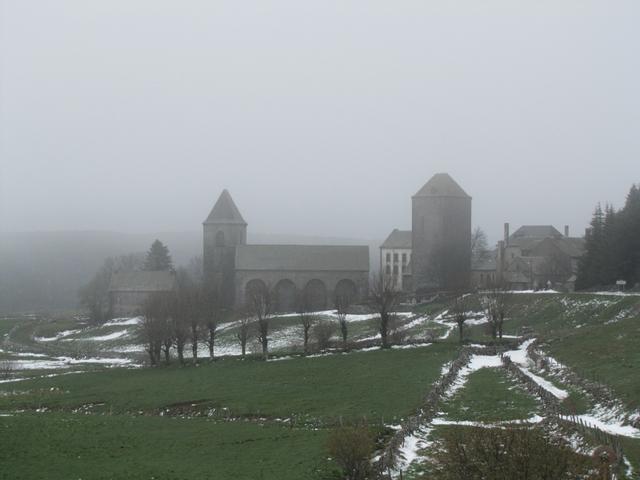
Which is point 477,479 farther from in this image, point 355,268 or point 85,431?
point 355,268

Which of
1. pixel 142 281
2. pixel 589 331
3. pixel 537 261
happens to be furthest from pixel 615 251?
pixel 142 281

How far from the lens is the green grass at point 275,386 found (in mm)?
26906

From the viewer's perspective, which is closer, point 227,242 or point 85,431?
point 85,431

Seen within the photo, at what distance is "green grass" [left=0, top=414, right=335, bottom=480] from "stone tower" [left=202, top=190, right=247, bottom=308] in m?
61.2

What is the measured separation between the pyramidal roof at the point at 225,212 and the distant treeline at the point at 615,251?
42842 mm

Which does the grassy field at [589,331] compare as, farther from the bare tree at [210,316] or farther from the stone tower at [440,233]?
the stone tower at [440,233]

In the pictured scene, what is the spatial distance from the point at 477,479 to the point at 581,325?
117 ft

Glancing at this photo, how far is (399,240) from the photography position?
104 metres

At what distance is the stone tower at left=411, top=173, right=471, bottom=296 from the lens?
80.8 metres

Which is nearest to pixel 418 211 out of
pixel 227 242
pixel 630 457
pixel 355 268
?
pixel 355 268

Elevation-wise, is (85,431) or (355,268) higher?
(355,268)

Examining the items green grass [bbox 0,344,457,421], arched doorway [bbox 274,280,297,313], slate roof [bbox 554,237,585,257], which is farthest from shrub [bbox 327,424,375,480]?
slate roof [bbox 554,237,585,257]

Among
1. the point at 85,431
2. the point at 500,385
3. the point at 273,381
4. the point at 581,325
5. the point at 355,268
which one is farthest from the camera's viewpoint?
the point at 355,268

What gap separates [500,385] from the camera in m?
28.1
